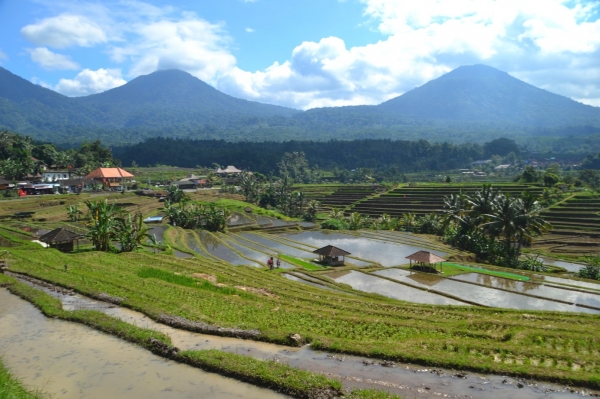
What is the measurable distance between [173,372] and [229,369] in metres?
1.41

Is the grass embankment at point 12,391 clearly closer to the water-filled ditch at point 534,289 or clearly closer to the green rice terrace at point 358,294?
the green rice terrace at point 358,294

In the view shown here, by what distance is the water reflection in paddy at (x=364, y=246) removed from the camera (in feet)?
107

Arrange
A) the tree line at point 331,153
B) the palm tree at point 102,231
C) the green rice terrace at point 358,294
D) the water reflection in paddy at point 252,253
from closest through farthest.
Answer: the green rice terrace at point 358,294, the palm tree at point 102,231, the water reflection in paddy at point 252,253, the tree line at point 331,153

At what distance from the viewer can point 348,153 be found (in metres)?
160

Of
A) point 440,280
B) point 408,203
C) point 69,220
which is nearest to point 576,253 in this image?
point 440,280

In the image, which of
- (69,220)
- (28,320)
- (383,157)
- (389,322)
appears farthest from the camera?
(383,157)

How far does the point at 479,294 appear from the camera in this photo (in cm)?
2217

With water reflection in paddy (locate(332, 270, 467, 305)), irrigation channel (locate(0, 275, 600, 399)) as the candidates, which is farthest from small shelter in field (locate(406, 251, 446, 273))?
irrigation channel (locate(0, 275, 600, 399))

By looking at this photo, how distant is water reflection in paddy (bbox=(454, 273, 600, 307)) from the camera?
21.2 m

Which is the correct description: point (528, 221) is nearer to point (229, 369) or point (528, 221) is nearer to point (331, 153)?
point (229, 369)

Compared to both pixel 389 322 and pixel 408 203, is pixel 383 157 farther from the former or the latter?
pixel 389 322

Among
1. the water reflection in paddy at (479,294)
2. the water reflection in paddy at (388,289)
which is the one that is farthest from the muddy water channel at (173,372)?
the water reflection in paddy at (479,294)

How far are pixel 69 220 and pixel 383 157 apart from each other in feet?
424

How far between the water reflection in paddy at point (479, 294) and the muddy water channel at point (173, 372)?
12069 millimetres
